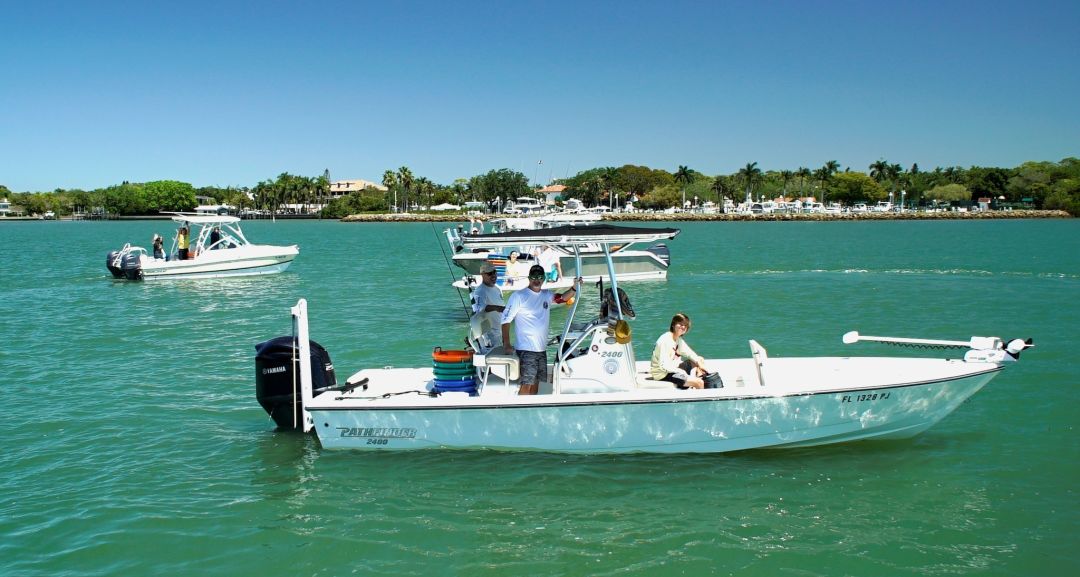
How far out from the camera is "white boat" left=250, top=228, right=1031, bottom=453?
9.05 metres

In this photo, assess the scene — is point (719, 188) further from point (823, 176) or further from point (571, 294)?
point (571, 294)

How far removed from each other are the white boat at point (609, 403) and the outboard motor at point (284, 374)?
0.02 metres

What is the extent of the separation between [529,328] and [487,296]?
1.29m

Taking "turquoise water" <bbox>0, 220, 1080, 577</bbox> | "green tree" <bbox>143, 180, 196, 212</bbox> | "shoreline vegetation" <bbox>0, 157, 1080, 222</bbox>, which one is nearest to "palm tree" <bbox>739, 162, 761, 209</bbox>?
"shoreline vegetation" <bbox>0, 157, 1080, 222</bbox>

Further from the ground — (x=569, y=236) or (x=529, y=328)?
(x=569, y=236)

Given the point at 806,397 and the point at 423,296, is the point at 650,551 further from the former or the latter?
the point at 423,296

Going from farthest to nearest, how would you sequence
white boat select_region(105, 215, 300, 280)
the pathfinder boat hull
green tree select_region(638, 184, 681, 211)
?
green tree select_region(638, 184, 681, 211) → white boat select_region(105, 215, 300, 280) → the pathfinder boat hull

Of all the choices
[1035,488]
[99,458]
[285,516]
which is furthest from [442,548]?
[1035,488]

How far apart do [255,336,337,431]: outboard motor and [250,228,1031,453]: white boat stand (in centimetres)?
2

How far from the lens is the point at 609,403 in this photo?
29.5 ft

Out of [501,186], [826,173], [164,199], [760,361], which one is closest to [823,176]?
[826,173]

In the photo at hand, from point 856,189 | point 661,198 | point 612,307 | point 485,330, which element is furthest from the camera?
point 661,198

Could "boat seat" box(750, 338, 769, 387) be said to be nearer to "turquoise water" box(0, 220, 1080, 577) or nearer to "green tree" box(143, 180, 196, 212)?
"turquoise water" box(0, 220, 1080, 577)

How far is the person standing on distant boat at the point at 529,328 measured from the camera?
928cm
